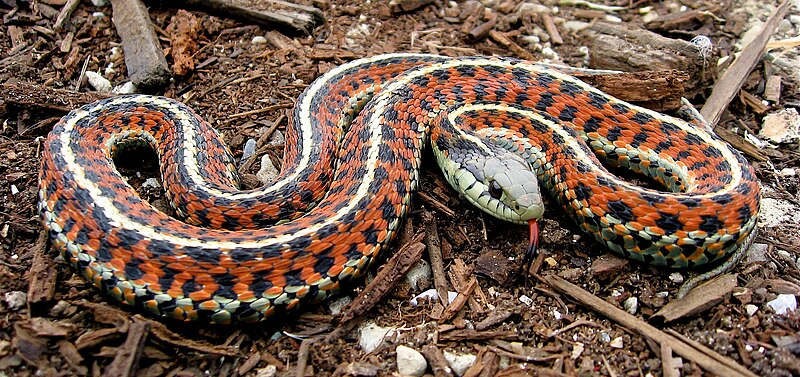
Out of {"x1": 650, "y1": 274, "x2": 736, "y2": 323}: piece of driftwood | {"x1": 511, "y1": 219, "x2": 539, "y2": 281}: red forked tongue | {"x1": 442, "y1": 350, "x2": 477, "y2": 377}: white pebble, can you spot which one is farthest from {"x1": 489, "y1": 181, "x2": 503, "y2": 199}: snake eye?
{"x1": 650, "y1": 274, "x2": 736, "y2": 323}: piece of driftwood

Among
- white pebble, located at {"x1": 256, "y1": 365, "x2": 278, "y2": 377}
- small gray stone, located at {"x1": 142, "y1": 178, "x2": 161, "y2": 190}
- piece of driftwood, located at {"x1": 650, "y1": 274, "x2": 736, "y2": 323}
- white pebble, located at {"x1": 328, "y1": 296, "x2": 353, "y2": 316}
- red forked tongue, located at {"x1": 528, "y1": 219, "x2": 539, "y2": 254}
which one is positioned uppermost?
small gray stone, located at {"x1": 142, "y1": 178, "x2": 161, "y2": 190}

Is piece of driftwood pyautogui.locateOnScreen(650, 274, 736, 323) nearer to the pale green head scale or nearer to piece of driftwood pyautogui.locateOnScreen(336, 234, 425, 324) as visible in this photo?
the pale green head scale

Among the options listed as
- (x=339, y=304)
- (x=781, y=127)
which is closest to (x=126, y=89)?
(x=339, y=304)

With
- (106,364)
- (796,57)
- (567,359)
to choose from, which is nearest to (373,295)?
(567,359)

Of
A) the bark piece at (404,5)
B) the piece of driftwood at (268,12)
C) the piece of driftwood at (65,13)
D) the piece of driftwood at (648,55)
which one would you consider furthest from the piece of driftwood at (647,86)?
the piece of driftwood at (65,13)

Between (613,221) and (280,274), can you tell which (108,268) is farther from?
(613,221)

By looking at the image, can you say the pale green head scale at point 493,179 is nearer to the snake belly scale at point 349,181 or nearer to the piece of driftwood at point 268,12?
the snake belly scale at point 349,181
